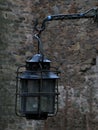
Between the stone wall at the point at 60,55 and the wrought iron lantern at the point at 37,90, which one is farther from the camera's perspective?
the stone wall at the point at 60,55

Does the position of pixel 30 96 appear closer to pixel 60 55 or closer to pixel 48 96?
pixel 48 96

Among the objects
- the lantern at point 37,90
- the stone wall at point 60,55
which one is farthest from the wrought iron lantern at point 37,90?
the stone wall at point 60,55

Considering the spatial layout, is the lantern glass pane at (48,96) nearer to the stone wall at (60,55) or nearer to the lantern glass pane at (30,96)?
the lantern glass pane at (30,96)

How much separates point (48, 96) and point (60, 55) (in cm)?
503

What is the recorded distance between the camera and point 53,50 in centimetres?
806

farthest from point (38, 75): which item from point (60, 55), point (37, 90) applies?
point (60, 55)

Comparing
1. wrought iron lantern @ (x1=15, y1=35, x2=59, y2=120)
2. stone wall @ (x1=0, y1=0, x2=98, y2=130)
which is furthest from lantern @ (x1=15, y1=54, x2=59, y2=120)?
stone wall @ (x1=0, y1=0, x2=98, y2=130)

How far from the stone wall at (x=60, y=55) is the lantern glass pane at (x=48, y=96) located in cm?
448

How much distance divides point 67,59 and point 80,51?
311 millimetres

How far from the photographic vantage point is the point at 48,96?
9.76ft

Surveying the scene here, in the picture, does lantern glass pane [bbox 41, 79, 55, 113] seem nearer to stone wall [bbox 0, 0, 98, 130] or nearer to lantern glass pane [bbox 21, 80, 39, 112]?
lantern glass pane [bbox 21, 80, 39, 112]

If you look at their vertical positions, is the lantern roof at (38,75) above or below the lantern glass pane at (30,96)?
above

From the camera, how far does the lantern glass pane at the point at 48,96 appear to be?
2.95m

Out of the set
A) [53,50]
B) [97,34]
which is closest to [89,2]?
[97,34]
